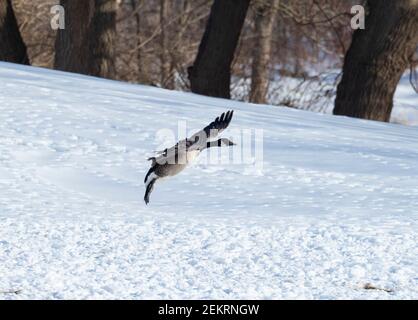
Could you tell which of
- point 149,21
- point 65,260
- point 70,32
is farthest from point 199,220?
point 149,21

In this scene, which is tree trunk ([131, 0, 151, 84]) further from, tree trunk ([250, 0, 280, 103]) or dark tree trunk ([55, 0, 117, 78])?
dark tree trunk ([55, 0, 117, 78])

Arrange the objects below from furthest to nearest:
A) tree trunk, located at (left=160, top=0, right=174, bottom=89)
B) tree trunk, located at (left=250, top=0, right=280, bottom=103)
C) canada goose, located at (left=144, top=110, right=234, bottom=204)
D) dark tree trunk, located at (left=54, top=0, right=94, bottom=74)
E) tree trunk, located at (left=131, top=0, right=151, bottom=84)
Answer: tree trunk, located at (left=131, top=0, right=151, bottom=84), tree trunk, located at (left=160, top=0, right=174, bottom=89), tree trunk, located at (left=250, top=0, right=280, bottom=103), dark tree trunk, located at (left=54, top=0, right=94, bottom=74), canada goose, located at (left=144, top=110, right=234, bottom=204)

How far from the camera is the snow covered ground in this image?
5.12 metres

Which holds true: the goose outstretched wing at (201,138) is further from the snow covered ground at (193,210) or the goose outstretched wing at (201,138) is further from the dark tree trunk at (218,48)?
the dark tree trunk at (218,48)

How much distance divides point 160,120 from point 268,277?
12.3 feet

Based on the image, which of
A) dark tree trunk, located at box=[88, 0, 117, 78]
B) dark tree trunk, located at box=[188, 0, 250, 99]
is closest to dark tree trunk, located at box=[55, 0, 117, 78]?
dark tree trunk, located at box=[88, 0, 117, 78]

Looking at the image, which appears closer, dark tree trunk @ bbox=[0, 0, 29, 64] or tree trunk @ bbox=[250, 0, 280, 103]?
dark tree trunk @ bbox=[0, 0, 29, 64]

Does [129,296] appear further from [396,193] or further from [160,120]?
[160,120]

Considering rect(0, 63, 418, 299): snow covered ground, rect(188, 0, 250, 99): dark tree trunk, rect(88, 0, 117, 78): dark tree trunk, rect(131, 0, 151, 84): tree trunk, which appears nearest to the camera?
rect(0, 63, 418, 299): snow covered ground

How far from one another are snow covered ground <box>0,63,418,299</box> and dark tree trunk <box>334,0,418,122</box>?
6.53 feet

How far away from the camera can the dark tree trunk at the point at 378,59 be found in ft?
36.6

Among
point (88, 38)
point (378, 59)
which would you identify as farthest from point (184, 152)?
point (88, 38)

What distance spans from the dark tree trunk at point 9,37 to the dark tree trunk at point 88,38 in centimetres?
45

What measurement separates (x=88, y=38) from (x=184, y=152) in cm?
769
